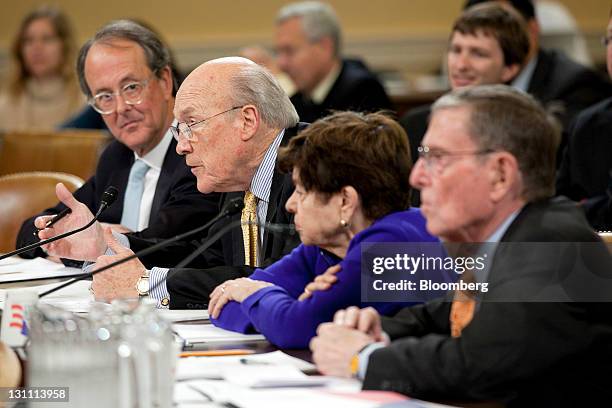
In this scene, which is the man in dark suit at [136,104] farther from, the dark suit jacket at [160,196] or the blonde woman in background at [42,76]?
the blonde woman in background at [42,76]

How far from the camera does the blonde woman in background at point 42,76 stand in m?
6.83

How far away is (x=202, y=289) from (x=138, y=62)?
125 cm

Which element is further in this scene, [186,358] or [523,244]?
[186,358]

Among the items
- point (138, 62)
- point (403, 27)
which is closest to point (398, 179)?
point (138, 62)

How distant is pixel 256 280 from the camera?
8.32 feet

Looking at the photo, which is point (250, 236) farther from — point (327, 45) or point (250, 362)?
point (327, 45)

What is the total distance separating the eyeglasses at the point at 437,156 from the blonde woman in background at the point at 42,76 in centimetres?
515

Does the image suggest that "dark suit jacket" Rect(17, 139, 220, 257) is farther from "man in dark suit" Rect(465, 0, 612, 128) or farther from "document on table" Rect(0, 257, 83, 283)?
"man in dark suit" Rect(465, 0, 612, 128)

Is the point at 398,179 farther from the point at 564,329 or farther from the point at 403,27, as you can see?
the point at 403,27

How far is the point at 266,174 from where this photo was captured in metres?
2.95

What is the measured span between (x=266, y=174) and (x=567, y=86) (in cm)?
265

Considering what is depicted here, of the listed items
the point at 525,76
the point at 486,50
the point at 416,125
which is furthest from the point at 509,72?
the point at 416,125

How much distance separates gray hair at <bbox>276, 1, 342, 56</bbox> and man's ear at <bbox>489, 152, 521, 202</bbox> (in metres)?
4.79

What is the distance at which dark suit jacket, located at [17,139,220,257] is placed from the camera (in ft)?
11.1
